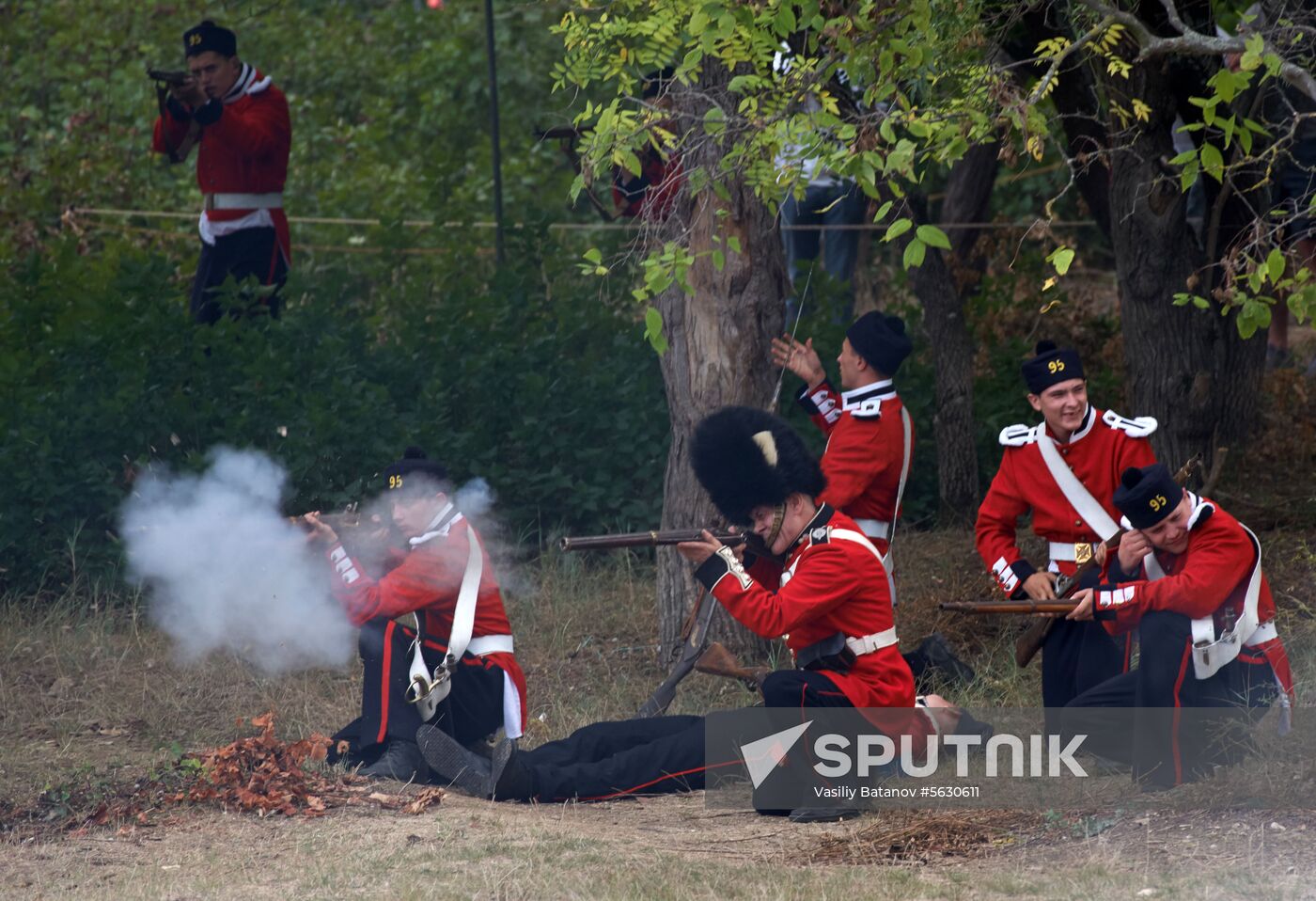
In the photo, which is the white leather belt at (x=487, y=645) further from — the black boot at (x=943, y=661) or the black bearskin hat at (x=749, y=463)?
the black boot at (x=943, y=661)

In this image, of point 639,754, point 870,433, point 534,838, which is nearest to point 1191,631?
point 870,433

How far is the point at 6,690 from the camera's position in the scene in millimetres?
8094

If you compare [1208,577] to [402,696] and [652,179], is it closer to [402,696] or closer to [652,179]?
[402,696]

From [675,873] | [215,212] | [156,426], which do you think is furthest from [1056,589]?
[215,212]

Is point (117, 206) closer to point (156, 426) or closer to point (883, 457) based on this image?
point (156, 426)

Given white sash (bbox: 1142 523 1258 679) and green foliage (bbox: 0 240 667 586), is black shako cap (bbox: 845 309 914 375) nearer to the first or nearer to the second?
white sash (bbox: 1142 523 1258 679)

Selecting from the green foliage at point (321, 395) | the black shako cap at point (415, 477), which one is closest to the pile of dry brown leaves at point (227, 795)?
the black shako cap at point (415, 477)

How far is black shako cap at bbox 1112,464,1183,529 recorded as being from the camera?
20.3ft

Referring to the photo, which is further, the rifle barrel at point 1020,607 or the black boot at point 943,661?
the black boot at point 943,661

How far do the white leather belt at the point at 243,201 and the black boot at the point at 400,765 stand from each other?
4950 millimetres

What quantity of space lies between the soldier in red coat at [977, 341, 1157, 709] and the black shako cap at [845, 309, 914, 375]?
2.54 feet

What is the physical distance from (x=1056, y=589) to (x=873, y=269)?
27.6 feet

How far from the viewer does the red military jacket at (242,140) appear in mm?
10570

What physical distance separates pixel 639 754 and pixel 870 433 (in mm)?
1883
